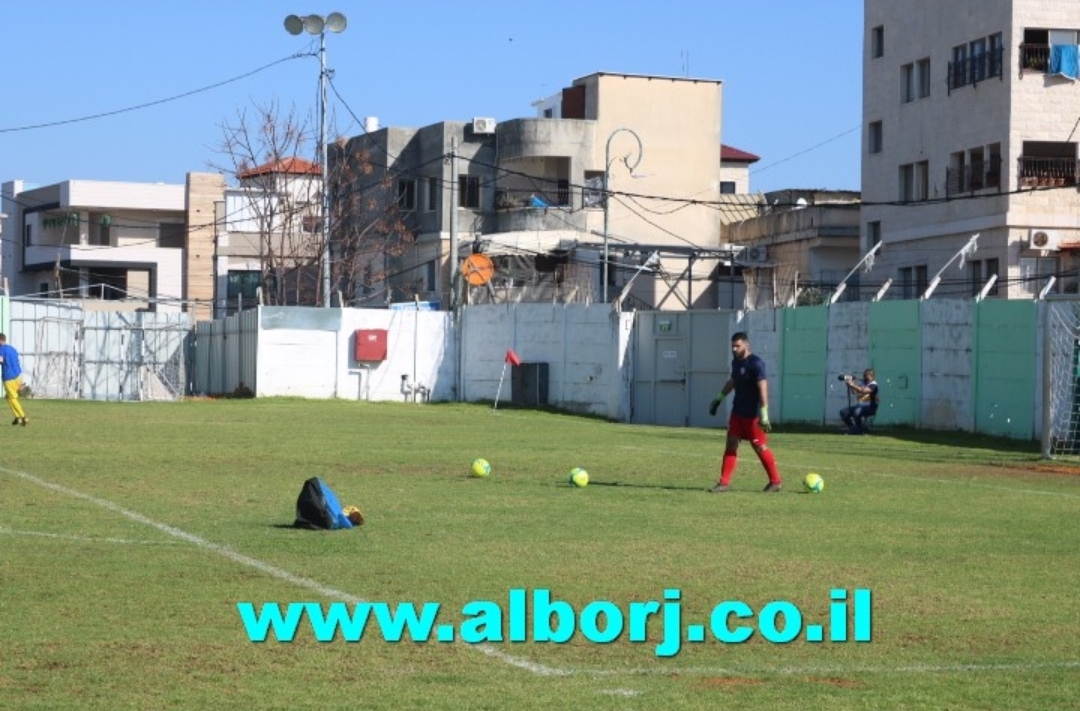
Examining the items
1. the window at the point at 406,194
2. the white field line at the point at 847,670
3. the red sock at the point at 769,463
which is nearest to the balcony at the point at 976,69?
the window at the point at 406,194

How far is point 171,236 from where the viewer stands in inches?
3821

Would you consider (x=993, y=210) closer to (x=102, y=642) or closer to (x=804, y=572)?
(x=804, y=572)

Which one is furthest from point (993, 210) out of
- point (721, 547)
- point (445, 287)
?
point (721, 547)

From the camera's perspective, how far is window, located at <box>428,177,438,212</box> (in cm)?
7131

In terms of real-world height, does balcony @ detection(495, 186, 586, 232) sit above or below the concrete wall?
above

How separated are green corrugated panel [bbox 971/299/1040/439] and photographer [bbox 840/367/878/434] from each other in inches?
85.8

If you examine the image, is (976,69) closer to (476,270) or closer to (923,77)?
(923,77)

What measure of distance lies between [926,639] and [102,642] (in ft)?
16.2

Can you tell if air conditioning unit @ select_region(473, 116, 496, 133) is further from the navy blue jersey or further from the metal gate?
the navy blue jersey

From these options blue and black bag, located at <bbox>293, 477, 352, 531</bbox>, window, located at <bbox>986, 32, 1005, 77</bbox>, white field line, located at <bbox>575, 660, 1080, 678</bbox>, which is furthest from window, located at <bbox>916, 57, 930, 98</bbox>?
white field line, located at <bbox>575, 660, 1080, 678</bbox>

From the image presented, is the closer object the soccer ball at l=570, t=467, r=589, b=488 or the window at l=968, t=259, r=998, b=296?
the soccer ball at l=570, t=467, r=589, b=488

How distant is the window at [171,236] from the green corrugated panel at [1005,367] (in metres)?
67.2

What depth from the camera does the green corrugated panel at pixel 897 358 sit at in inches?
1495

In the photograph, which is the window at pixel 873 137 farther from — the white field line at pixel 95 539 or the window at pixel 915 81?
the white field line at pixel 95 539
